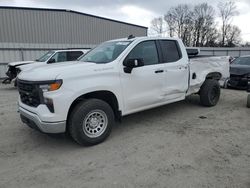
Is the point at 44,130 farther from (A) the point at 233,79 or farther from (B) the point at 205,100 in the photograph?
(A) the point at 233,79

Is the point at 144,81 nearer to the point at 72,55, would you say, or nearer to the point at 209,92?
the point at 209,92

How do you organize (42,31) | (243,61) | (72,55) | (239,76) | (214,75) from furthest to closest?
(42,31) → (72,55) → (243,61) → (239,76) → (214,75)

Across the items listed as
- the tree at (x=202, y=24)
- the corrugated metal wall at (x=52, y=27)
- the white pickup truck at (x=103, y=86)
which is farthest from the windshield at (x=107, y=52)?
the tree at (x=202, y=24)

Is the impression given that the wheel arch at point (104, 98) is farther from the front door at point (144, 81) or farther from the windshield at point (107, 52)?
the windshield at point (107, 52)

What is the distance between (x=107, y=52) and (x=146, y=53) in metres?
0.85

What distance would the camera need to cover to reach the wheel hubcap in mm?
3916

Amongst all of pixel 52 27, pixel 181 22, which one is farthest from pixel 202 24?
pixel 52 27

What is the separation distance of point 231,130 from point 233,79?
18.8ft

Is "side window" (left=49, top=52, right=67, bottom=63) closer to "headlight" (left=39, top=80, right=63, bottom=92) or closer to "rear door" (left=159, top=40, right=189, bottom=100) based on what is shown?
"rear door" (left=159, top=40, right=189, bottom=100)

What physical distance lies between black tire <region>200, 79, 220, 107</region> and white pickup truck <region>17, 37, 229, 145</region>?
35.6 inches

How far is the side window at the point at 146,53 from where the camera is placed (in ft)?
15.1

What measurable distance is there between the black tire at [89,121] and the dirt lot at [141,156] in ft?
0.61

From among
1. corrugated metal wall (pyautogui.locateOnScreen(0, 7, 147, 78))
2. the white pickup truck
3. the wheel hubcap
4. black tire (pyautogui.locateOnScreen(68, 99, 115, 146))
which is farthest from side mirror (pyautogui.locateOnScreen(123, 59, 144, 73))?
corrugated metal wall (pyautogui.locateOnScreen(0, 7, 147, 78))

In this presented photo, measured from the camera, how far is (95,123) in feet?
13.3
